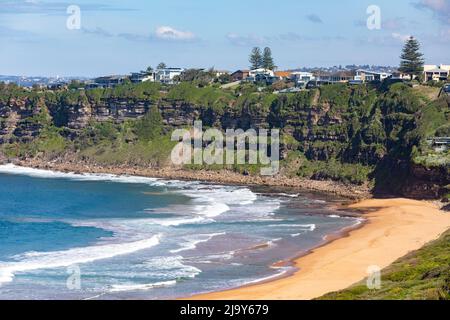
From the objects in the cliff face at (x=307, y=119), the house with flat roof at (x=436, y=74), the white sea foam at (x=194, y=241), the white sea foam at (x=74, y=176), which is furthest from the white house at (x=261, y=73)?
the white sea foam at (x=194, y=241)

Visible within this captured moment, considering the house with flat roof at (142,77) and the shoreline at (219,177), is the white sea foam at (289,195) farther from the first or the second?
the house with flat roof at (142,77)

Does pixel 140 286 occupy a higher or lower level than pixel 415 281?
lower

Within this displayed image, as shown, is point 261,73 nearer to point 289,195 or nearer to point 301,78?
point 301,78

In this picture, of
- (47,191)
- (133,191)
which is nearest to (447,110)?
(133,191)

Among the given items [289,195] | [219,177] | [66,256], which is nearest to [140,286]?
[66,256]

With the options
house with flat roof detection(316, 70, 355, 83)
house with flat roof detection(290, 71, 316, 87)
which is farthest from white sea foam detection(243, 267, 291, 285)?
house with flat roof detection(290, 71, 316, 87)
